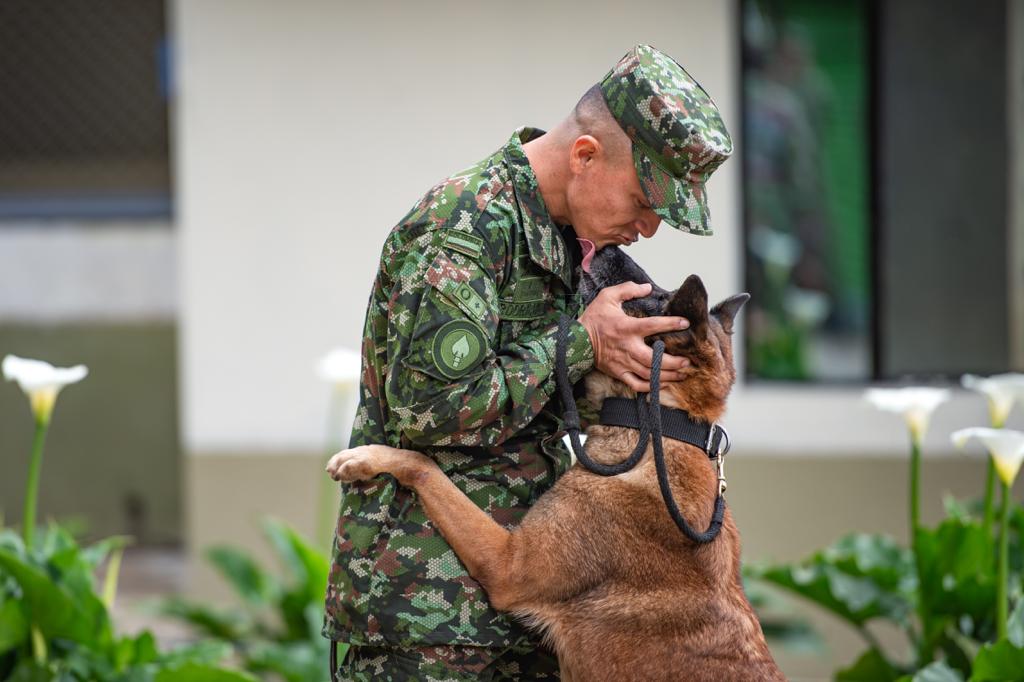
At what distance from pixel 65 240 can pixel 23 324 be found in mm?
615

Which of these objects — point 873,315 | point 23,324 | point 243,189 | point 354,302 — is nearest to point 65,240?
point 23,324

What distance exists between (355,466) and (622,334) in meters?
0.58

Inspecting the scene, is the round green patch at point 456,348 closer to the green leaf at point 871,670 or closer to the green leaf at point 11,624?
the green leaf at point 11,624

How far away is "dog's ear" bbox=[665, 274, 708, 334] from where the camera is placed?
251 cm

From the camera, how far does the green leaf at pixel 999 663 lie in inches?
141

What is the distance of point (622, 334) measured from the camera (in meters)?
2.40

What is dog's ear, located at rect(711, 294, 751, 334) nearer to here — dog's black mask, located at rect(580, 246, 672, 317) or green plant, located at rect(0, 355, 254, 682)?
dog's black mask, located at rect(580, 246, 672, 317)

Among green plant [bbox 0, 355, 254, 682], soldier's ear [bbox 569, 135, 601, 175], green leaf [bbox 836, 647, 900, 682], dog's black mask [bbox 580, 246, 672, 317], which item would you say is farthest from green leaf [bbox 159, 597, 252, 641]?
soldier's ear [bbox 569, 135, 601, 175]

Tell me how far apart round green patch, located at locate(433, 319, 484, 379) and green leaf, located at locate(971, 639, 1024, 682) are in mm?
2190

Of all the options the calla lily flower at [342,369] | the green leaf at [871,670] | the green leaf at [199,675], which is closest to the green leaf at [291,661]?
the green leaf at [199,675]

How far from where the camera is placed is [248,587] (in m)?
5.24

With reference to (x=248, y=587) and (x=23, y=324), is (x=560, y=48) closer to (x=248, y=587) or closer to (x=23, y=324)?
(x=248, y=587)

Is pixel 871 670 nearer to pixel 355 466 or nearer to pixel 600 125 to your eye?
pixel 355 466

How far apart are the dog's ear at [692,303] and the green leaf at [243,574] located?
10.3 feet
